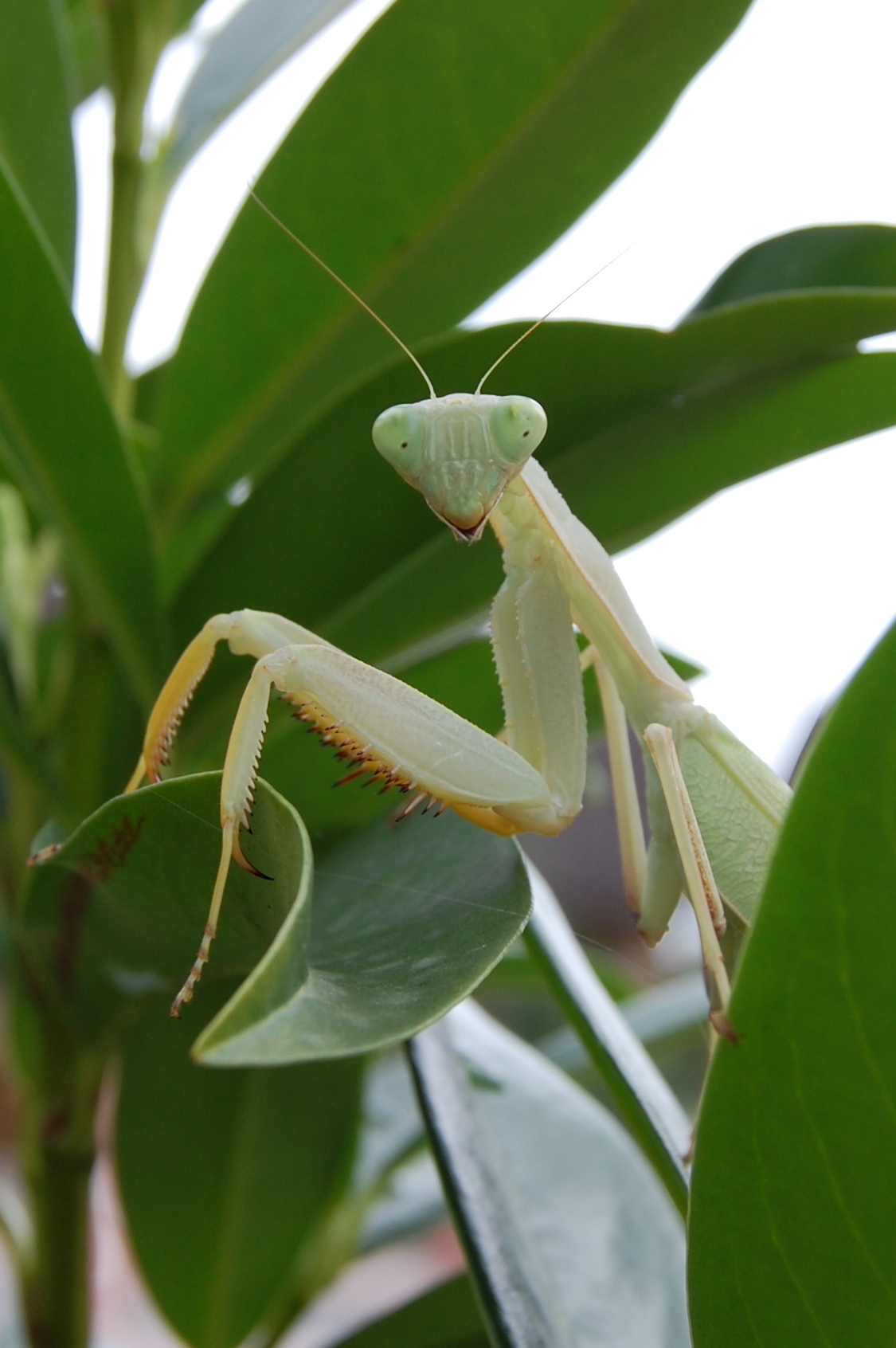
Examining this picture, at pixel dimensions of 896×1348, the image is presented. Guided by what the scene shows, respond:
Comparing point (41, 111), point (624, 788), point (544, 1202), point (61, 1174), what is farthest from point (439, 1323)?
point (41, 111)

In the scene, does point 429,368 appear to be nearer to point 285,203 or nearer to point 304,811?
point 285,203

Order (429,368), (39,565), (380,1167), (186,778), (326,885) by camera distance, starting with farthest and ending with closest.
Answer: (380,1167)
(39,565)
(429,368)
(326,885)
(186,778)

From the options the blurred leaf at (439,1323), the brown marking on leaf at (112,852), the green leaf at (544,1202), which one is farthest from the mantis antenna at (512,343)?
the blurred leaf at (439,1323)

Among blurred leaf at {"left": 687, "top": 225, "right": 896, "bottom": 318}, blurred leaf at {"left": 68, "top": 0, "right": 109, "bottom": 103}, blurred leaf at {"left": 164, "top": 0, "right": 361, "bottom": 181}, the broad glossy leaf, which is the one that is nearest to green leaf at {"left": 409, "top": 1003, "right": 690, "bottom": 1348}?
the broad glossy leaf

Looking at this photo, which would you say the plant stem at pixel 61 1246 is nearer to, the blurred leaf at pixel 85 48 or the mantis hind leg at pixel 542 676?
the mantis hind leg at pixel 542 676

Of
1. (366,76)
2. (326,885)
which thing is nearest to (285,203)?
(366,76)

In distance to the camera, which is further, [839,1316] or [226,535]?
[226,535]
